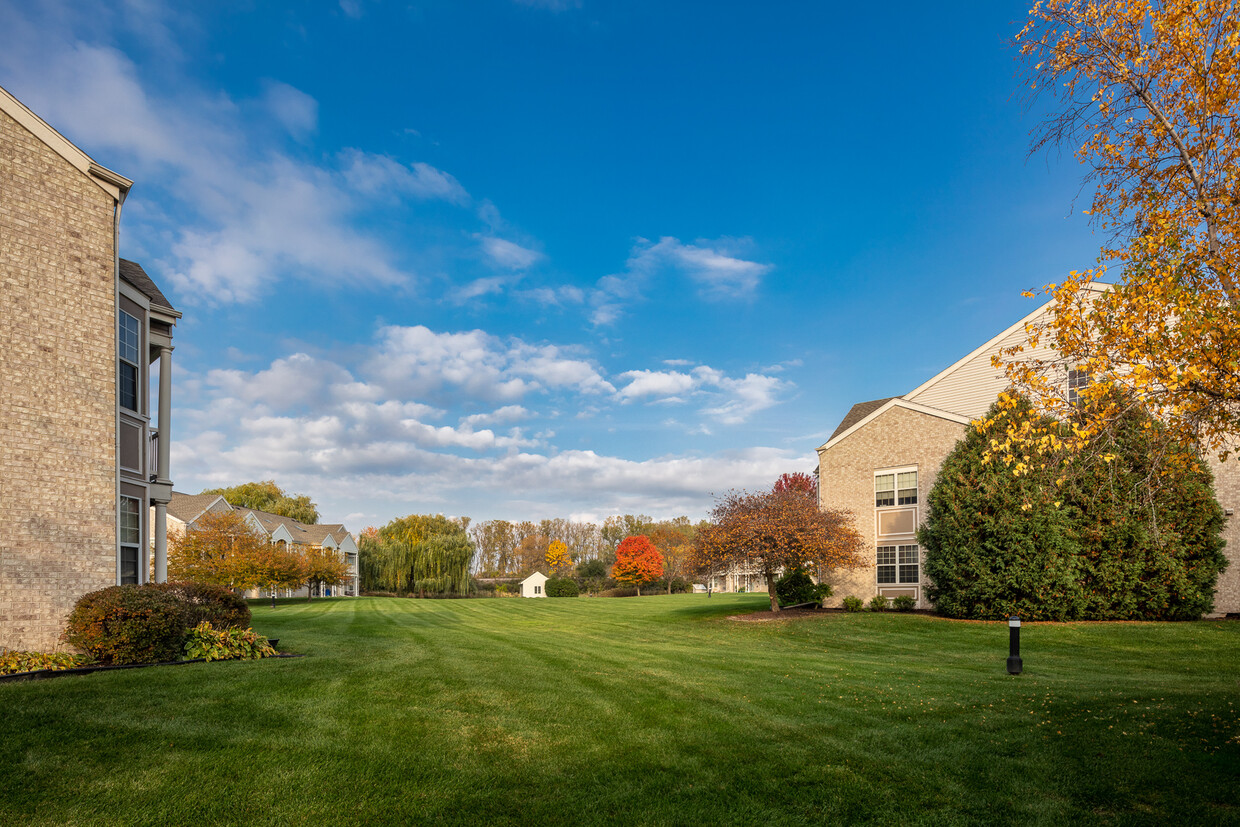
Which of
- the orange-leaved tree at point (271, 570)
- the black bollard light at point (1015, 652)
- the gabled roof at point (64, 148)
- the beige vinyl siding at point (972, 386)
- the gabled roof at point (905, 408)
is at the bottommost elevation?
the orange-leaved tree at point (271, 570)

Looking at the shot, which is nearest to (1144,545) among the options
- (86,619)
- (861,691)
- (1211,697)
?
(1211,697)

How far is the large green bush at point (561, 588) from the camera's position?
5891 centimetres

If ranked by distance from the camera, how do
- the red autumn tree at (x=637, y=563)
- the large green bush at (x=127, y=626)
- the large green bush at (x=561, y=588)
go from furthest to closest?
the red autumn tree at (x=637, y=563)
the large green bush at (x=561, y=588)
the large green bush at (x=127, y=626)

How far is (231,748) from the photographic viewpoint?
590 centimetres

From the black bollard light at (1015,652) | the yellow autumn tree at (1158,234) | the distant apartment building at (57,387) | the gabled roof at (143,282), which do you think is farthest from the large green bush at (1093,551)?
the gabled roof at (143,282)

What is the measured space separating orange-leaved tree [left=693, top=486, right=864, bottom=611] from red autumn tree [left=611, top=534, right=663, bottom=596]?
128 ft

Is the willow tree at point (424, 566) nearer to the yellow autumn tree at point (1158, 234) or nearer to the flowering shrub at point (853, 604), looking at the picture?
the flowering shrub at point (853, 604)

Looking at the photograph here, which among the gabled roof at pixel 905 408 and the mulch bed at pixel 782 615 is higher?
the gabled roof at pixel 905 408

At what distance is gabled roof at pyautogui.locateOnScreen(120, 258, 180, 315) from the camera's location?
14.6 m

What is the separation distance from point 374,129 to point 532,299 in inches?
391

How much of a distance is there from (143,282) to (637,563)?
5312 centimetres

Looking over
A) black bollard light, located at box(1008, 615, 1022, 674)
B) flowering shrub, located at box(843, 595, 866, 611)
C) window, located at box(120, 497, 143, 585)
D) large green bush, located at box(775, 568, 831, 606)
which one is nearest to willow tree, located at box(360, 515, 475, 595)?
large green bush, located at box(775, 568, 831, 606)

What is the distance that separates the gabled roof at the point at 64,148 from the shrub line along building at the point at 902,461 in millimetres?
25339

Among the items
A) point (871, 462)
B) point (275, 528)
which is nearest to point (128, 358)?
point (871, 462)
